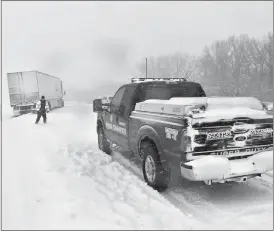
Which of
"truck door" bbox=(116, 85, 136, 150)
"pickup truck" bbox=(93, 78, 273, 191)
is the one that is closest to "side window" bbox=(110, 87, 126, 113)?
"truck door" bbox=(116, 85, 136, 150)

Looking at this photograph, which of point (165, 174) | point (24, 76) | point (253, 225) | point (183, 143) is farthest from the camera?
point (24, 76)

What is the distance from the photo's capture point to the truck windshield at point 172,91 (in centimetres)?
624

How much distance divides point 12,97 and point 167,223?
22699 mm

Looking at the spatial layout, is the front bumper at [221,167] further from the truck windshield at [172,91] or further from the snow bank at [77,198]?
the truck windshield at [172,91]

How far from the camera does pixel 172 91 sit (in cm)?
646

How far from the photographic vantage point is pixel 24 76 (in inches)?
909

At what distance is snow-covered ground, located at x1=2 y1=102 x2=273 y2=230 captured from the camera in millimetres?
3418

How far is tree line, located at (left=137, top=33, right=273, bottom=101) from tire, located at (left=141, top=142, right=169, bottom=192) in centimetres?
2864

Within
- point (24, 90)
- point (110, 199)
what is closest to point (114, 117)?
point (110, 199)

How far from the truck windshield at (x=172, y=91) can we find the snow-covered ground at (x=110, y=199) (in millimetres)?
1791

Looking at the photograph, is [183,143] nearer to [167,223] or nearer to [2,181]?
[167,223]

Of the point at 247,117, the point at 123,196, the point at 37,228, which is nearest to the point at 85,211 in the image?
the point at 37,228

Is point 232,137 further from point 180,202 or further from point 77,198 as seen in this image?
point 77,198

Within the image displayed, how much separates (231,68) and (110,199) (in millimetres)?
41631
